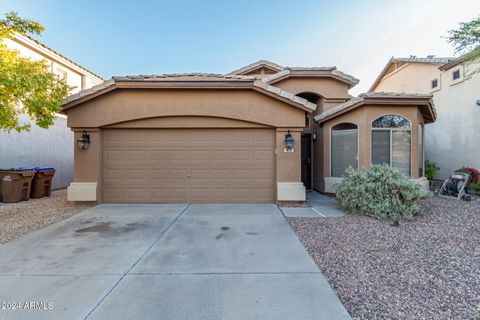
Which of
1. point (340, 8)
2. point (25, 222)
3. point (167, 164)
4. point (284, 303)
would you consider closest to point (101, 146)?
point (167, 164)

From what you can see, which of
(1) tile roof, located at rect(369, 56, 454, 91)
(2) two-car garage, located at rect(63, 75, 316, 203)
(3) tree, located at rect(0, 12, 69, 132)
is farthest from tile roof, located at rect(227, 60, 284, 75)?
(3) tree, located at rect(0, 12, 69, 132)

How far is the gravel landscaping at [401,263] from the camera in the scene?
2.65m

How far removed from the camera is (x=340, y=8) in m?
11.3

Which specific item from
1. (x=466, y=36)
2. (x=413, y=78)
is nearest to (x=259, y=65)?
(x=466, y=36)

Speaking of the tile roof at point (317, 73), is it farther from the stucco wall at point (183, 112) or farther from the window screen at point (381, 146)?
the stucco wall at point (183, 112)

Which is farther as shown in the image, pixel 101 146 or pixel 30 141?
pixel 30 141

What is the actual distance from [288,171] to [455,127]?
9.60 metres

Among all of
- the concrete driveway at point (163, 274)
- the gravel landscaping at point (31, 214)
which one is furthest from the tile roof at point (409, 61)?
the gravel landscaping at point (31, 214)

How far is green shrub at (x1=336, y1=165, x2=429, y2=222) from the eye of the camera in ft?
19.8

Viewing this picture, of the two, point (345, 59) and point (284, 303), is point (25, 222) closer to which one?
point (284, 303)

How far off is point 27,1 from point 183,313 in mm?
12817

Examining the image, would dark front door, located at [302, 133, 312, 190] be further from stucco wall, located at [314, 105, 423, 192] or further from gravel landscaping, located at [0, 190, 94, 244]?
gravel landscaping, located at [0, 190, 94, 244]

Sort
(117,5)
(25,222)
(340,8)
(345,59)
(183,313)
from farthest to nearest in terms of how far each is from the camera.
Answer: (345,59) → (117,5) → (340,8) → (25,222) → (183,313)

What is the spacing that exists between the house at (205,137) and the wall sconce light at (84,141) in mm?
27
